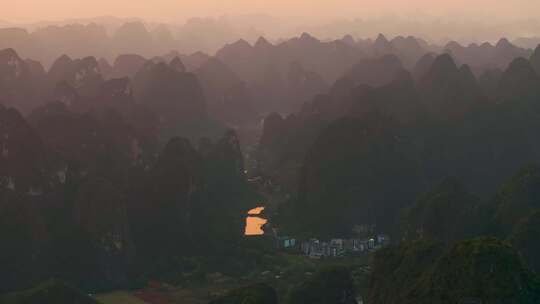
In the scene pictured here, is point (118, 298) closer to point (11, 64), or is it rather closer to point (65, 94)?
point (65, 94)

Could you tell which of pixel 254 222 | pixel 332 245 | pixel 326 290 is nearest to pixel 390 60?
pixel 254 222

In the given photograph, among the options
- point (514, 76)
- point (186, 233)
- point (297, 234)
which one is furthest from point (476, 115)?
point (186, 233)

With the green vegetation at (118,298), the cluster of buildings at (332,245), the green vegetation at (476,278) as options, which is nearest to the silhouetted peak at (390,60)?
the cluster of buildings at (332,245)

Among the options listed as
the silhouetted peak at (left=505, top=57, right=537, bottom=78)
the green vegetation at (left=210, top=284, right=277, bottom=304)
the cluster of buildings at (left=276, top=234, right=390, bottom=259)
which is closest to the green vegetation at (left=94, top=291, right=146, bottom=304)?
the green vegetation at (left=210, top=284, right=277, bottom=304)

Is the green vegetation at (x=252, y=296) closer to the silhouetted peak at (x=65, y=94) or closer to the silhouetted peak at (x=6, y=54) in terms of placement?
the silhouetted peak at (x=65, y=94)

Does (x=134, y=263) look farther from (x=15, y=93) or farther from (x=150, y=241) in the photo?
(x=15, y=93)

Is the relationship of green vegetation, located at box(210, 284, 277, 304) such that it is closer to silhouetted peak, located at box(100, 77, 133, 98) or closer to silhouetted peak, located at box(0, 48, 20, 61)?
silhouetted peak, located at box(100, 77, 133, 98)
